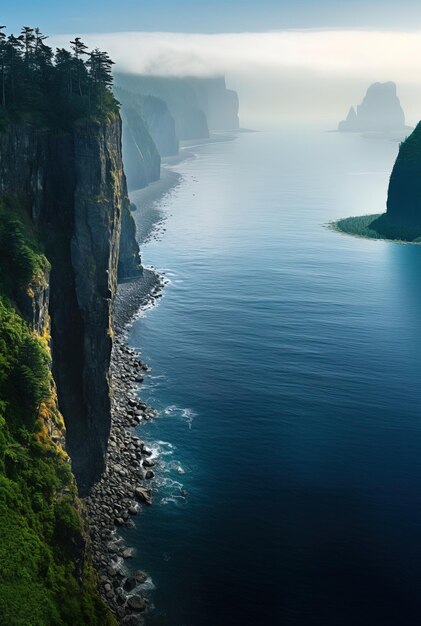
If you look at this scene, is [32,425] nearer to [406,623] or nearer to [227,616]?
[227,616]

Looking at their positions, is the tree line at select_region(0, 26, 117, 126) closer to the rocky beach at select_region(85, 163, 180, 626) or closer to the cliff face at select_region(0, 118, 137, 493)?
the cliff face at select_region(0, 118, 137, 493)

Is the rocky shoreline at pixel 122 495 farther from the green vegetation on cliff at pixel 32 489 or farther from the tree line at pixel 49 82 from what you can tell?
the tree line at pixel 49 82

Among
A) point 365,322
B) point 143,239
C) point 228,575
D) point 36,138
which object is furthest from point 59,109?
point 143,239

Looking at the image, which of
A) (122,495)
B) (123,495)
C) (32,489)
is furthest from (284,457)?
(32,489)

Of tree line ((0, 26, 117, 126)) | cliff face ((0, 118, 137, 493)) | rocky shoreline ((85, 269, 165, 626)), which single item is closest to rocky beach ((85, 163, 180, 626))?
rocky shoreline ((85, 269, 165, 626))

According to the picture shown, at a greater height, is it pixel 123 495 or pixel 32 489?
pixel 32 489

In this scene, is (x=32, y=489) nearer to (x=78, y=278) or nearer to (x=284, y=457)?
(x=78, y=278)

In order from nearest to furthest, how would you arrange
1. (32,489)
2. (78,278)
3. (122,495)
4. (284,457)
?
(32,489) < (78,278) < (122,495) < (284,457)
